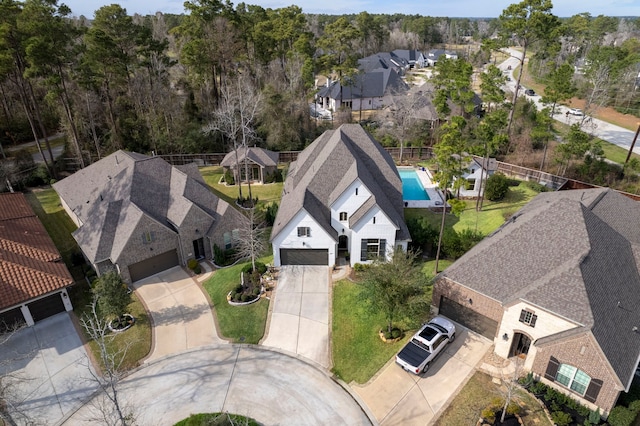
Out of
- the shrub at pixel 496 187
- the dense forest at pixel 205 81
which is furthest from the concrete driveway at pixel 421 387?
the shrub at pixel 496 187

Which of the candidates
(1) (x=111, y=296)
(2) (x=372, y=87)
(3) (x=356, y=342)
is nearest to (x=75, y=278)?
(1) (x=111, y=296)

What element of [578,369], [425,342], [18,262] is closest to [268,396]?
[425,342]

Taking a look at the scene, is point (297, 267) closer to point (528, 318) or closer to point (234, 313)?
point (234, 313)

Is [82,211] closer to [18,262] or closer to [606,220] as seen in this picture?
[18,262]

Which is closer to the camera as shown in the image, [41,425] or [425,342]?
[41,425]

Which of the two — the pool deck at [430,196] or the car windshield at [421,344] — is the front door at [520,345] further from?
the pool deck at [430,196]

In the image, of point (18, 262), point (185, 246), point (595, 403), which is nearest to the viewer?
point (595, 403)

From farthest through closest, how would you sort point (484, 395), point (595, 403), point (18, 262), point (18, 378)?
point (18, 262)
point (18, 378)
point (484, 395)
point (595, 403)

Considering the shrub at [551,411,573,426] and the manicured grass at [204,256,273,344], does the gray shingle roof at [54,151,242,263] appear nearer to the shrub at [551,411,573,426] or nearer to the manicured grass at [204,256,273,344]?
the manicured grass at [204,256,273,344]
